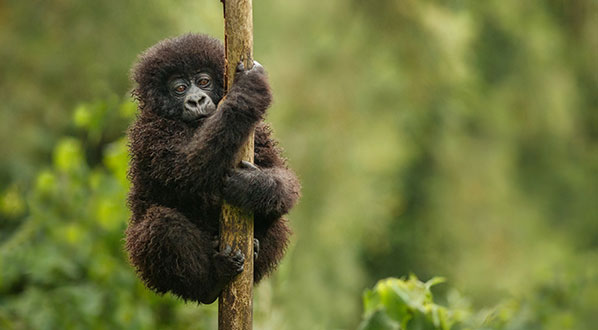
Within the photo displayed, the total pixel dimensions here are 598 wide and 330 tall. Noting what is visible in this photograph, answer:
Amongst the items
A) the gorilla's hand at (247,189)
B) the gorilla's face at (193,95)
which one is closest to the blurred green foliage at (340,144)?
the gorilla's face at (193,95)

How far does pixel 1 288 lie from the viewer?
224 inches

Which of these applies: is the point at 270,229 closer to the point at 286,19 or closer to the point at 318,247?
the point at 318,247

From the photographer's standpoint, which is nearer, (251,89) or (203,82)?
(251,89)

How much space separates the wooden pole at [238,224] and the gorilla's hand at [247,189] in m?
0.05

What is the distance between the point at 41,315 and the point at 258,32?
313 cm

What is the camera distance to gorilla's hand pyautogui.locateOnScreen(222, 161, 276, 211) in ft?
10.9

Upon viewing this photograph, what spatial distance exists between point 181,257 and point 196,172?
1.16ft

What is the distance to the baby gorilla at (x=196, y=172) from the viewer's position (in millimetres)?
3324

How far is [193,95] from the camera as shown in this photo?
11.8ft

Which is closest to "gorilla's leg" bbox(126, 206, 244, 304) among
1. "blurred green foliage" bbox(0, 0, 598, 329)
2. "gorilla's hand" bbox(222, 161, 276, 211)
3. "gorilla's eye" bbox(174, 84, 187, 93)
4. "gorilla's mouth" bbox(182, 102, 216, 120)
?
"gorilla's hand" bbox(222, 161, 276, 211)

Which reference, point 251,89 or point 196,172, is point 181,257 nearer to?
point 196,172

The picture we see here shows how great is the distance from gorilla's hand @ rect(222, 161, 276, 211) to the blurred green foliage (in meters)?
1.86

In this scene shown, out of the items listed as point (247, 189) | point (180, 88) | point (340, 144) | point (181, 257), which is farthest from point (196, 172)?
Answer: point (340, 144)

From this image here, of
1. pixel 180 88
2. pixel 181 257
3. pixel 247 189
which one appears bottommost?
pixel 181 257
